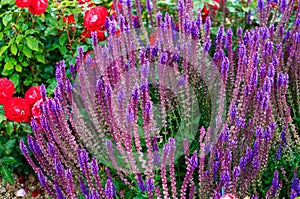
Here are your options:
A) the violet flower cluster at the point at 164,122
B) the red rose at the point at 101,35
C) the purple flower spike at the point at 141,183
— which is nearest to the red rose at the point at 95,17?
the red rose at the point at 101,35

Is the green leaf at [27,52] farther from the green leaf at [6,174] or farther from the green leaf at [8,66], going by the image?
the green leaf at [6,174]

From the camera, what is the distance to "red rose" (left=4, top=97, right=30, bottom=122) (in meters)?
2.64

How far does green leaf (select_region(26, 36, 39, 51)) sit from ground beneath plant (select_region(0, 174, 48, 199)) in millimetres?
861

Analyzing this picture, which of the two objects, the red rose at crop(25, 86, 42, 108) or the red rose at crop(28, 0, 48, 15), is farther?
the red rose at crop(28, 0, 48, 15)

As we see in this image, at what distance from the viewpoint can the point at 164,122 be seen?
214 cm

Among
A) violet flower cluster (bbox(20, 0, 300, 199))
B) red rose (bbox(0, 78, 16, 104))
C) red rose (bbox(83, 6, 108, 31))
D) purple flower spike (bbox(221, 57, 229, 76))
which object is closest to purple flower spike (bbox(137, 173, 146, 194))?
violet flower cluster (bbox(20, 0, 300, 199))

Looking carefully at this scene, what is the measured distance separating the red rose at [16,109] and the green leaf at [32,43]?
1.52ft

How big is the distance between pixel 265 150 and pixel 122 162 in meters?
0.71

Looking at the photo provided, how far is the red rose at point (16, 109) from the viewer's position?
104 inches

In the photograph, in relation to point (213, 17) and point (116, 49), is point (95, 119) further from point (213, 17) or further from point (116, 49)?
point (213, 17)

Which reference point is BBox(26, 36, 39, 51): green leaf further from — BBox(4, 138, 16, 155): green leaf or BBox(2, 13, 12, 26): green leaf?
BBox(4, 138, 16, 155): green leaf

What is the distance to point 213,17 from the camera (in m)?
3.37

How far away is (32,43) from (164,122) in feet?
4.25

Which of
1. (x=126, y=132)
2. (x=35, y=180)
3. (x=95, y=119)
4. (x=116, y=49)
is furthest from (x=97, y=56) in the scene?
(x=35, y=180)
